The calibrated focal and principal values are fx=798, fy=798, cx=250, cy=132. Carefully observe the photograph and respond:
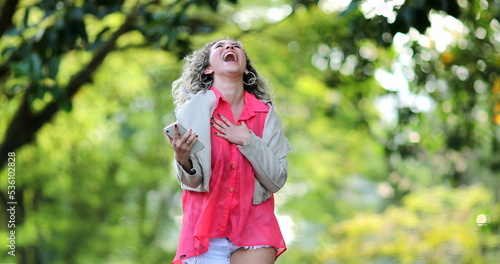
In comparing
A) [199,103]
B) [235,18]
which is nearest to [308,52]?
[235,18]

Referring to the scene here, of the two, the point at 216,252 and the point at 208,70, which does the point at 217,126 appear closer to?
the point at 208,70

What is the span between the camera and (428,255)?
1103 centimetres

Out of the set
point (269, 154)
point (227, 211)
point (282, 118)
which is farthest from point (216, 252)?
point (282, 118)

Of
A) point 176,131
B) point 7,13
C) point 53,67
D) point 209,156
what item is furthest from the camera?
point 7,13

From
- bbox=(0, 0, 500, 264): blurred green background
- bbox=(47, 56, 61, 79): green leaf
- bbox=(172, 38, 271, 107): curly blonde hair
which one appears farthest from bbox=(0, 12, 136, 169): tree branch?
bbox=(172, 38, 271, 107): curly blonde hair

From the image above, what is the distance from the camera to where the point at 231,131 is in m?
2.51

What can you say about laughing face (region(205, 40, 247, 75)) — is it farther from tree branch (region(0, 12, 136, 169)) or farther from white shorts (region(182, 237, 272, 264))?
tree branch (region(0, 12, 136, 169))

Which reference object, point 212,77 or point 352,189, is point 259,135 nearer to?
point 212,77

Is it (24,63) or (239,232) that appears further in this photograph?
(24,63)

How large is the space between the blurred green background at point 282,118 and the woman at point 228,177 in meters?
1.21

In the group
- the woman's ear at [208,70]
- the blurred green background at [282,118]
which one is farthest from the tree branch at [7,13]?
the woman's ear at [208,70]

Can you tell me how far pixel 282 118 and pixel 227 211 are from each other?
27.5 feet

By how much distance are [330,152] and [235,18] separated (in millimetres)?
3816

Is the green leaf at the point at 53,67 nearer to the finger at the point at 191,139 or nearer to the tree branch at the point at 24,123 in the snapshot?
the tree branch at the point at 24,123
